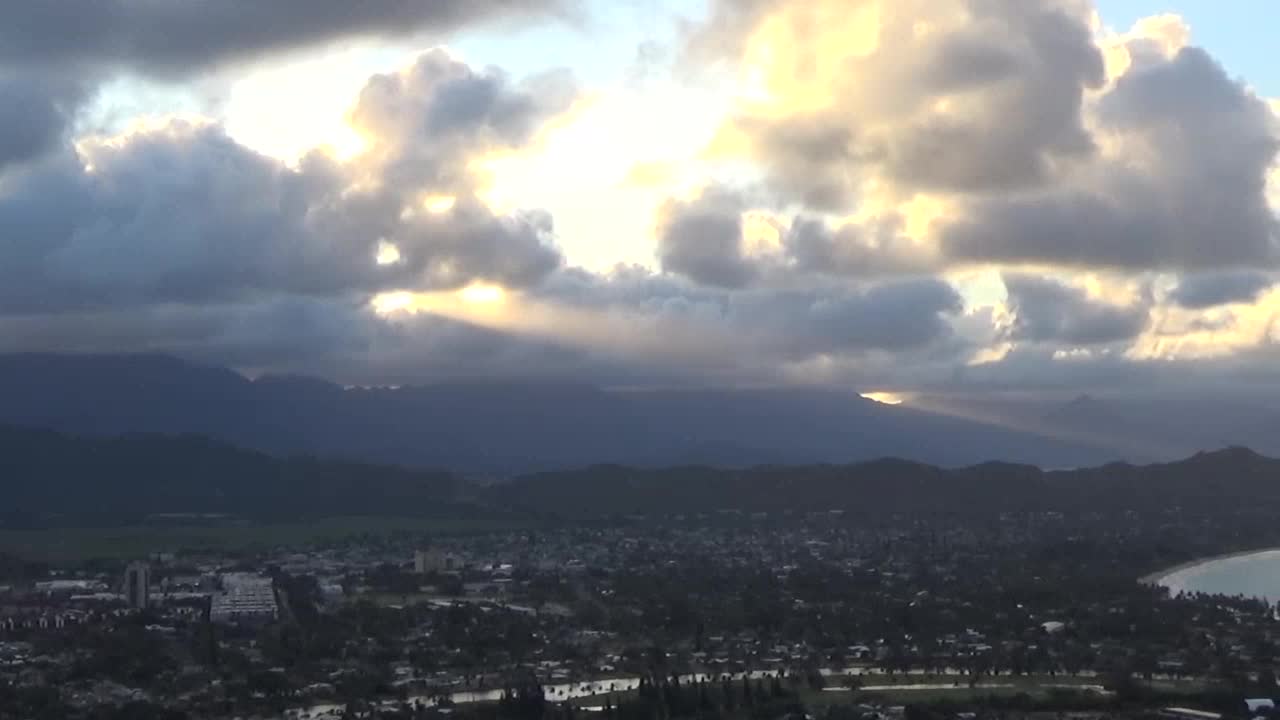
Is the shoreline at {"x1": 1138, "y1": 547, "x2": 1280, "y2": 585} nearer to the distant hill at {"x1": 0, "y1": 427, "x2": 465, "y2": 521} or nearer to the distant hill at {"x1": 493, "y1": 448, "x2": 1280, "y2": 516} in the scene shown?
the distant hill at {"x1": 493, "y1": 448, "x2": 1280, "y2": 516}

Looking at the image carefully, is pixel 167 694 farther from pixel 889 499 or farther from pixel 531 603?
pixel 889 499

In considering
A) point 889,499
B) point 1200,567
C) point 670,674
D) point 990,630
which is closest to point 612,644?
point 670,674

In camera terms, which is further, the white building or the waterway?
the waterway

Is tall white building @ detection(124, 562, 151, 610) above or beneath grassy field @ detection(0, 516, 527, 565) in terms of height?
Answer: beneath

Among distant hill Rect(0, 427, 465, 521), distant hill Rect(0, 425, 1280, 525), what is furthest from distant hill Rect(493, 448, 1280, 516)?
distant hill Rect(0, 427, 465, 521)

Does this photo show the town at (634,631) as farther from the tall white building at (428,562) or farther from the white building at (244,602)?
the white building at (244,602)

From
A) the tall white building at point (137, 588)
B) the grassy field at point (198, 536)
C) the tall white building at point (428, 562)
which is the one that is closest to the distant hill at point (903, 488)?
the grassy field at point (198, 536)

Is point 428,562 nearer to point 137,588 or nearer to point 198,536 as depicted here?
point 137,588
